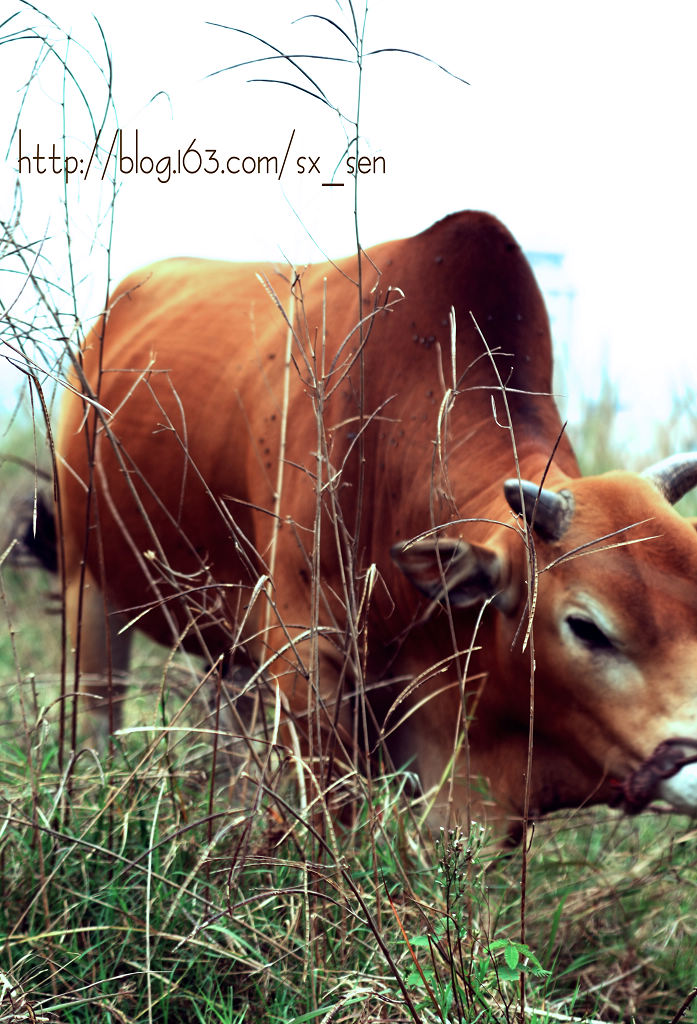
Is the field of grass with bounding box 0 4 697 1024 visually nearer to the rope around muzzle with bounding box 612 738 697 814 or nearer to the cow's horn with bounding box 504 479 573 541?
the rope around muzzle with bounding box 612 738 697 814

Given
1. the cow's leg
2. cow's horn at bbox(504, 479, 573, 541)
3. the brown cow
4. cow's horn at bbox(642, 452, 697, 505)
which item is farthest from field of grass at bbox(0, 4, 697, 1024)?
the cow's leg

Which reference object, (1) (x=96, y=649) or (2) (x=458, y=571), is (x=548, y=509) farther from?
(1) (x=96, y=649)

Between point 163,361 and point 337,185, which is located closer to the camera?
point 337,185

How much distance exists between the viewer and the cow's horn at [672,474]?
2.39 meters

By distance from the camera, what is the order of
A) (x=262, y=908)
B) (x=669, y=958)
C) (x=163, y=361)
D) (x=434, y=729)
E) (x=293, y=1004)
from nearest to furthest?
(x=293, y=1004) < (x=262, y=908) < (x=669, y=958) < (x=434, y=729) < (x=163, y=361)

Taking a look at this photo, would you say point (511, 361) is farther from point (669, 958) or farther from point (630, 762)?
point (669, 958)

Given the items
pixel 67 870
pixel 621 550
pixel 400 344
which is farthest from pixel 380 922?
pixel 400 344

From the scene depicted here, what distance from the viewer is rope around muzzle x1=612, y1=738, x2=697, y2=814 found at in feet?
6.72

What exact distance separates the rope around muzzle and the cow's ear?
17.3 inches

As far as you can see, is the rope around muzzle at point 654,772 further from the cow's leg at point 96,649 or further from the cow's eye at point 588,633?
the cow's leg at point 96,649

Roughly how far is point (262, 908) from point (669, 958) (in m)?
0.96

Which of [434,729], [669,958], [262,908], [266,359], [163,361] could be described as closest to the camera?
[262,908]

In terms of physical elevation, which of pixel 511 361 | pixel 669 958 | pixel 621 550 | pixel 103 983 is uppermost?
pixel 511 361

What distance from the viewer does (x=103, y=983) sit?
1812 mm
